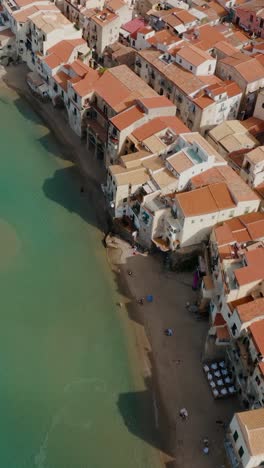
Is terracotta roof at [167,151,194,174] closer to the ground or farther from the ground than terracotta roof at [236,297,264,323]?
farther from the ground

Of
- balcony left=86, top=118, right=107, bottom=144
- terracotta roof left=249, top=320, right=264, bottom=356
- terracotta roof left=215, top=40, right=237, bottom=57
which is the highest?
terracotta roof left=215, top=40, right=237, bottom=57

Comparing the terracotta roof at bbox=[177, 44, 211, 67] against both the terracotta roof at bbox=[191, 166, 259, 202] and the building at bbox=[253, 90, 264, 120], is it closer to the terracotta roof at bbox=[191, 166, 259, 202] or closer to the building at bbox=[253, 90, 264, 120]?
the building at bbox=[253, 90, 264, 120]

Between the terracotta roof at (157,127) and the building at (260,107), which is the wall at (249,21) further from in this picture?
the terracotta roof at (157,127)

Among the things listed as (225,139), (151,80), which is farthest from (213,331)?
(151,80)

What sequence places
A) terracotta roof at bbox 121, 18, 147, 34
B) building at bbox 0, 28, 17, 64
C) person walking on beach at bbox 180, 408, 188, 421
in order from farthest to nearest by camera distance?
building at bbox 0, 28, 17, 64 → terracotta roof at bbox 121, 18, 147, 34 → person walking on beach at bbox 180, 408, 188, 421

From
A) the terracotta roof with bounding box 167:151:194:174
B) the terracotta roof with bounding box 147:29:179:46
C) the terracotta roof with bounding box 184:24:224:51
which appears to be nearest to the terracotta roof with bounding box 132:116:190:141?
the terracotta roof with bounding box 167:151:194:174

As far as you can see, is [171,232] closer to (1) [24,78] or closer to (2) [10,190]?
(2) [10,190]

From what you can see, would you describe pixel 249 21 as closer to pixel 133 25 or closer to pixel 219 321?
pixel 133 25

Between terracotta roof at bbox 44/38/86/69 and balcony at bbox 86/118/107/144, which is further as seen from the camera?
terracotta roof at bbox 44/38/86/69
